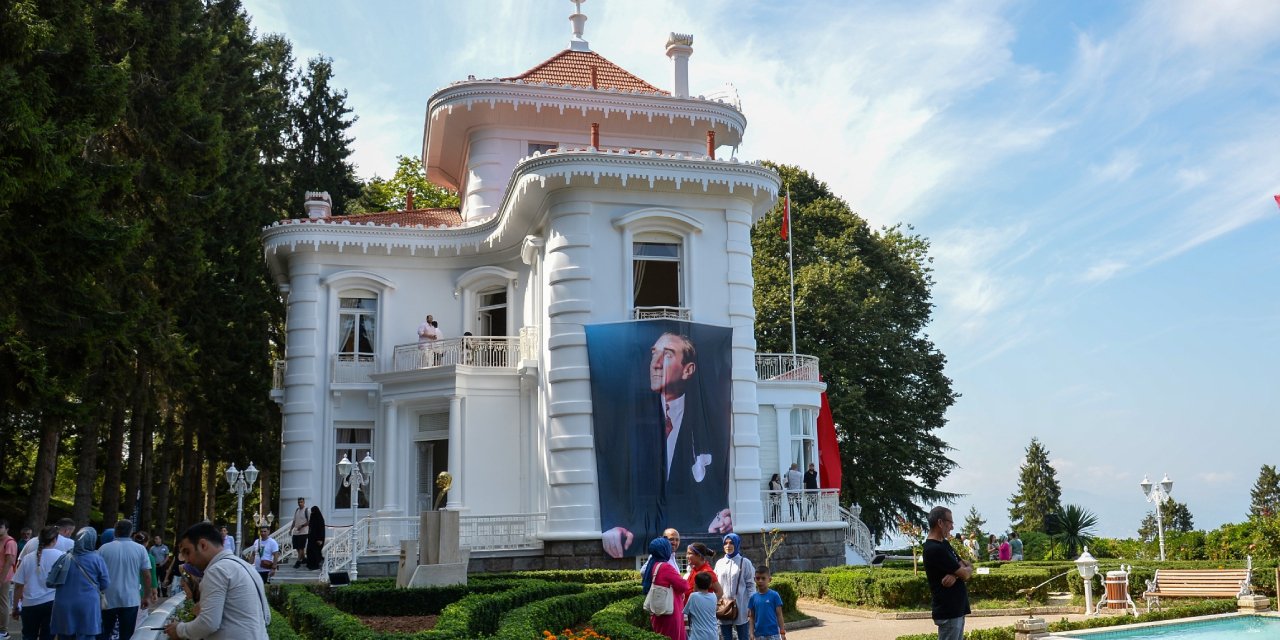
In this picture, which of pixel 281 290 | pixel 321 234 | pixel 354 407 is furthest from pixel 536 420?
pixel 281 290

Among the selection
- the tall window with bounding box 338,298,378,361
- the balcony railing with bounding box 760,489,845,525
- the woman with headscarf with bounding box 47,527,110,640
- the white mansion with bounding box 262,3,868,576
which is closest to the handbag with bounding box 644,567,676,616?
the woman with headscarf with bounding box 47,527,110,640

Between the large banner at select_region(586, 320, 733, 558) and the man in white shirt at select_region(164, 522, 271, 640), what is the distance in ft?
53.0

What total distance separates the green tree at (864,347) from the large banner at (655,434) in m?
12.7

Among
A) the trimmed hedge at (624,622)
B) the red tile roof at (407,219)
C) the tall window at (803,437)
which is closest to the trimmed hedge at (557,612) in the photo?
the trimmed hedge at (624,622)

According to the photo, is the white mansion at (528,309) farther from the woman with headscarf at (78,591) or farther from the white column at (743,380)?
the woman with headscarf at (78,591)

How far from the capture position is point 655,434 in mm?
23000

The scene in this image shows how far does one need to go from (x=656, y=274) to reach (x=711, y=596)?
14956mm

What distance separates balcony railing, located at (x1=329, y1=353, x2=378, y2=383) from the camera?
92.6ft

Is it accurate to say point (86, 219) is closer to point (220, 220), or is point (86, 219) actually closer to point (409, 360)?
point (409, 360)

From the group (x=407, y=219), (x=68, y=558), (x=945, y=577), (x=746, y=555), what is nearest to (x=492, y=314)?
(x=407, y=219)

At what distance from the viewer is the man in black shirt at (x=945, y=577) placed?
9219 millimetres

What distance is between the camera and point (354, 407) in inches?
1111

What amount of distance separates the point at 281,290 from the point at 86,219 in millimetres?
13921

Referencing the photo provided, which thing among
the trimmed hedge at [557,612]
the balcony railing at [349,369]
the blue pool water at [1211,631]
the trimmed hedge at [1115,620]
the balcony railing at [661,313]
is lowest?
the blue pool water at [1211,631]
